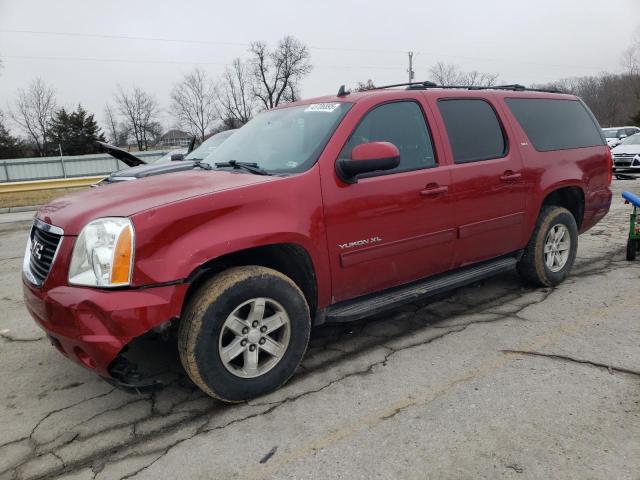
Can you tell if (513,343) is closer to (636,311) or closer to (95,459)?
(636,311)

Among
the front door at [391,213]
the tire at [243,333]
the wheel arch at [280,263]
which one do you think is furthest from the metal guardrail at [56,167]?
the tire at [243,333]

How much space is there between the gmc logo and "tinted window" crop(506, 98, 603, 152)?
154 inches

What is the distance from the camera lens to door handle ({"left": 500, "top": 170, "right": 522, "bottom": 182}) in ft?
13.7

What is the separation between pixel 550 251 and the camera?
189 inches

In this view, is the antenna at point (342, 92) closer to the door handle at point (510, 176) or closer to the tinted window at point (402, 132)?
the tinted window at point (402, 132)

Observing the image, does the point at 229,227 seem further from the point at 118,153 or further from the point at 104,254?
the point at 118,153

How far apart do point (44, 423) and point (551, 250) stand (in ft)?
14.3

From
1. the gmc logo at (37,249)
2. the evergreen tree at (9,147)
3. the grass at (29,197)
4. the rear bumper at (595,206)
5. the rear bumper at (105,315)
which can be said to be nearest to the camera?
the rear bumper at (105,315)

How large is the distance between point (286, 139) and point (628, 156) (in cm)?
1535

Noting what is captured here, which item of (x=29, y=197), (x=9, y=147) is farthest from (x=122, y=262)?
(x=9, y=147)

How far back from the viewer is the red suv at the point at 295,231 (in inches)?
102

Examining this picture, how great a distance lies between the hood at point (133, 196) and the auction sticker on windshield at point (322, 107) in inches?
32.1

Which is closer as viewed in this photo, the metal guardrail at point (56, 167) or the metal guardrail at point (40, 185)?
the metal guardrail at point (40, 185)

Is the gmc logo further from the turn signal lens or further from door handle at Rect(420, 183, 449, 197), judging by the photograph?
door handle at Rect(420, 183, 449, 197)
